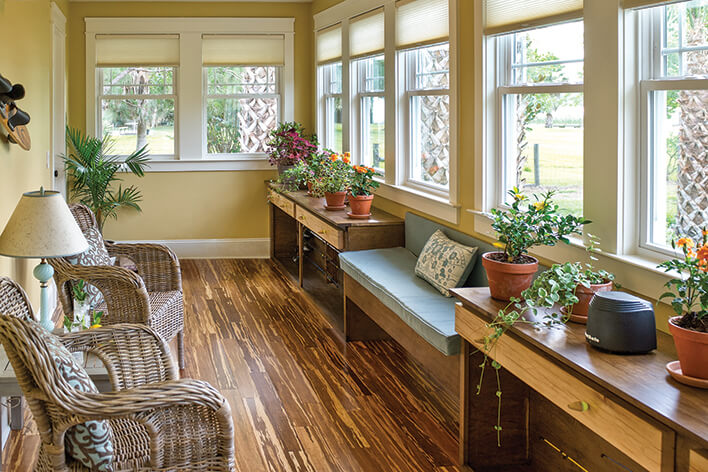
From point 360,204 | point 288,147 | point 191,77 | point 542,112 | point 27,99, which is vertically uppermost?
point 191,77

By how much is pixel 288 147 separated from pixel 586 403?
5.37 metres

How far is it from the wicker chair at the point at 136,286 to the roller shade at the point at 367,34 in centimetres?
224

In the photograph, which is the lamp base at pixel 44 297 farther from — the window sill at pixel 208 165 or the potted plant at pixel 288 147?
the window sill at pixel 208 165

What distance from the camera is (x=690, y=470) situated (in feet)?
5.91

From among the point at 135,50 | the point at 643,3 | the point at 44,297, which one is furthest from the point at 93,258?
the point at 135,50

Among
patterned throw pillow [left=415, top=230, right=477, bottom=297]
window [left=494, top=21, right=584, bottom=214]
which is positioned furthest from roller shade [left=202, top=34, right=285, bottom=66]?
window [left=494, top=21, right=584, bottom=214]

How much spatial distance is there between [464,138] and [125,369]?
2.30m

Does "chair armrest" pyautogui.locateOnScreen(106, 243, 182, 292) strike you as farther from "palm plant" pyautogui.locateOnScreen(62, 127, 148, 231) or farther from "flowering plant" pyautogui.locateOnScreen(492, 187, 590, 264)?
"palm plant" pyautogui.locateOnScreen(62, 127, 148, 231)

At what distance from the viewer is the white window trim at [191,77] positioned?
299 inches

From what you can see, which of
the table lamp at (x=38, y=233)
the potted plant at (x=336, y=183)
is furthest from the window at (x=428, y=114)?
the table lamp at (x=38, y=233)

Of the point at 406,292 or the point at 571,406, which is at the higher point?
the point at 406,292

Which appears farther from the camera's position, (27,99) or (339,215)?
(339,215)

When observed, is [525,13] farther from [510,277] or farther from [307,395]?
[307,395]

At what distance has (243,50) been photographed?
779cm
